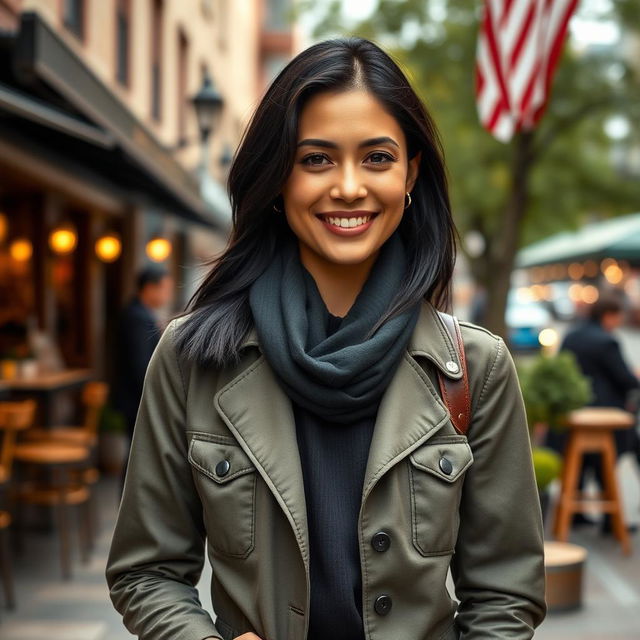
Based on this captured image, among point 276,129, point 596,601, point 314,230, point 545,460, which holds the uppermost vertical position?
point 276,129

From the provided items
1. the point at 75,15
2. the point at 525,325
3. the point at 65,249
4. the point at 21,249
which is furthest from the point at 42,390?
the point at 525,325

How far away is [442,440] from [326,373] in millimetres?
252

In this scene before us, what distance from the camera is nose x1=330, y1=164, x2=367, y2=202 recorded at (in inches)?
73.2

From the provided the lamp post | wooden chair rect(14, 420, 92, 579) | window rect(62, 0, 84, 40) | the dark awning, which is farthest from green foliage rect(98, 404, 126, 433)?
window rect(62, 0, 84, 40)

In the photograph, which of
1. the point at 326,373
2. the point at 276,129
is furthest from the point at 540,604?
the point at 276,129

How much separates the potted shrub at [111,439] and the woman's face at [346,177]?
9.41m

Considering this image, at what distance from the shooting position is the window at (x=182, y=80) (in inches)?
754

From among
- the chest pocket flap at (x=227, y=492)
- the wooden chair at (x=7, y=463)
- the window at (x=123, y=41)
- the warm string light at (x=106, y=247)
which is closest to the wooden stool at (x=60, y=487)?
the wooden chair at (x=7, y=463)

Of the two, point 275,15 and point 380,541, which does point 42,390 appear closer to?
point 380,541

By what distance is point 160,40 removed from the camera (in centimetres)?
1708

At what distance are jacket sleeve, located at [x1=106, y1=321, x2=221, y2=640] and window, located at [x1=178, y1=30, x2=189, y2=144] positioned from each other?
1751 cm

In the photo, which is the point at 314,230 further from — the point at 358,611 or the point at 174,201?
the point at 174,201

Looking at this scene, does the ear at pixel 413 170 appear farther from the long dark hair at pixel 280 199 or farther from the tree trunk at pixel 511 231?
the tree trunk at pixel 511 231

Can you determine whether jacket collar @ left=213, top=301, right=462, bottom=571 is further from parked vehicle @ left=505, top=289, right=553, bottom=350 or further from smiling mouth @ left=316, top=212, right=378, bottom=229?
parked vehicle @ left=505, top=289, right=553, bottom=350
